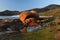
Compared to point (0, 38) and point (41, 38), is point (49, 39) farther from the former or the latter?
point (0, 38)

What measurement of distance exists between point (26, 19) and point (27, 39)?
1449 centimetres

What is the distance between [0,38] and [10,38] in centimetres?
89

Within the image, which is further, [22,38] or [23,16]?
[23,16]

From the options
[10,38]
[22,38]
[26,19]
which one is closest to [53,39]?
[22,38]

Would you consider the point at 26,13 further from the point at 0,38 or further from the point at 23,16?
the point at 0,38

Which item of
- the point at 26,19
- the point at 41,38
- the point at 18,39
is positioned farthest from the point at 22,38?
the point at 26,19

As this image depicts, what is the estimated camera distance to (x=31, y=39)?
1593 cm

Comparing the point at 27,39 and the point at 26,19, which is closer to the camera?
the point at 27,39

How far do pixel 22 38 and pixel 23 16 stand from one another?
15048 mm

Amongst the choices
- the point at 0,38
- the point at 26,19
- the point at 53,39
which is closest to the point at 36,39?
the point at 53,39

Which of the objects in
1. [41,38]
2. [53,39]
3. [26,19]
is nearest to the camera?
[53,39]

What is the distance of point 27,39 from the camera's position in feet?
52.5

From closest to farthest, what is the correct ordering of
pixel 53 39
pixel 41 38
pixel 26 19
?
pixel 53 39 → pixel 41 38 → pixel 26 19

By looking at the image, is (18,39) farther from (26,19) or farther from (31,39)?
(26,19)
